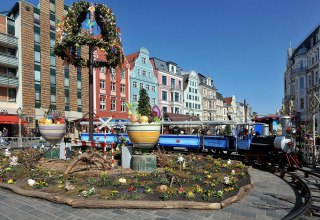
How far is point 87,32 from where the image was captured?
40.9 ft

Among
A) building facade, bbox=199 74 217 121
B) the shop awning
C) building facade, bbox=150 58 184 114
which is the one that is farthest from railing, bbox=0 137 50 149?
building facade, bbox=199 74 217 121

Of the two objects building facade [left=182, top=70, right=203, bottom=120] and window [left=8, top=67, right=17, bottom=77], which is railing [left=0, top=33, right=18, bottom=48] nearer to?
window [left=8, top=67, right=17, bottom=77]

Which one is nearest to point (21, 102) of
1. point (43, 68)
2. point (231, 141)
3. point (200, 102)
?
point (43, 68)

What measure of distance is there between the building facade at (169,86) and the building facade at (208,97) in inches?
446

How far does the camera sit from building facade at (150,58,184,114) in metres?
52.8

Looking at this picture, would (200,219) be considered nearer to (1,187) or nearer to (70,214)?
(70,214)

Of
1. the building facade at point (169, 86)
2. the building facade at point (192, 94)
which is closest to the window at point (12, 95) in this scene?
the building facade at point (169, 86)

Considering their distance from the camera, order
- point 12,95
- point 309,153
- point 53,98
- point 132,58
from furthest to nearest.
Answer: point 132,58 < point 53,98 < point 12,95 < point 309,153

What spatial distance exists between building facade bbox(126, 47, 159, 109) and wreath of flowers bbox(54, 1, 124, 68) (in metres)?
32.5

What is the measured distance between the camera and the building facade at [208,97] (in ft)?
221

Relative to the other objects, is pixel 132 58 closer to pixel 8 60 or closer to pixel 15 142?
pixel 8 60

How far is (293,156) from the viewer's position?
481 inches

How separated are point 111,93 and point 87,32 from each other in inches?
1205

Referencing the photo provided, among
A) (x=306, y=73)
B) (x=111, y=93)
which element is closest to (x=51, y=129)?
(x=111, y=93)
